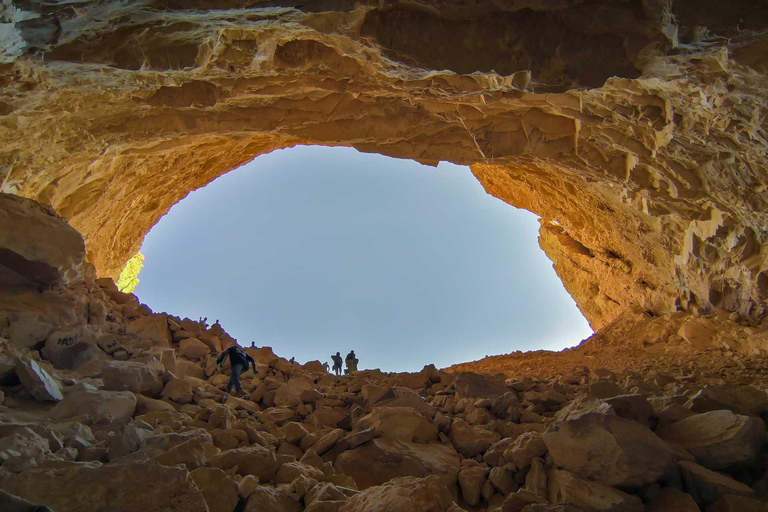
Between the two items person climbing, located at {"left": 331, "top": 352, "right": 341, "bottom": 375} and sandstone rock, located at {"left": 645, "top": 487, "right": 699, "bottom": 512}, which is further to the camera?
person climbing, located at {"left": 331, "top": 352, "right": 341, "bottom": 375}

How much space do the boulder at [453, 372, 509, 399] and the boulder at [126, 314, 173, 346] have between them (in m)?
3.85

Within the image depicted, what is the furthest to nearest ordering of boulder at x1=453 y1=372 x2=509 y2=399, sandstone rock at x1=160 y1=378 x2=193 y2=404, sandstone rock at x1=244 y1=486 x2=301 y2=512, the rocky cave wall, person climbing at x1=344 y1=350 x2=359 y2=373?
1. person climbing at x1=344 y1=350 x2=359 y2=373
2. boulder at x1=453 y1=372 x2=509 y2=399
3. sandstone rock at x1=160 y1=378 x2=193 y2=404
4. the rocky cave wall
5. sandstone rock at x1=244 y1=486 x2=301 y2=512

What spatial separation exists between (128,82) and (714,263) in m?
8.22

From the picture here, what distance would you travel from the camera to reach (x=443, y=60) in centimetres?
425

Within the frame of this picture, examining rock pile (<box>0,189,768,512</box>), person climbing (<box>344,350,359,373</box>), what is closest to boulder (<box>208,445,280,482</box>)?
rock pile (<box>0,189,768,512</box>)

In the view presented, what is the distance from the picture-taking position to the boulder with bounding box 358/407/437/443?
3.72 m

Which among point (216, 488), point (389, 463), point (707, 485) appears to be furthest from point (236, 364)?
point (707, 485)

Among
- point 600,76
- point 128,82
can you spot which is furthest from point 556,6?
point 128,82

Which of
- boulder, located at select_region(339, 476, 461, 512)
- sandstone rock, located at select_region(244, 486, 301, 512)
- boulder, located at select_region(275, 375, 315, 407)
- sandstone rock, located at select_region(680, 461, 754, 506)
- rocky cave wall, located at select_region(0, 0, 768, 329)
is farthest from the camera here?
boulder, located at select_region(275, 375, 315, 407)

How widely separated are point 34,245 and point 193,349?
2.25 m

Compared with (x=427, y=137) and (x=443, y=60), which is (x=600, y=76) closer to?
(x=443, y=60)

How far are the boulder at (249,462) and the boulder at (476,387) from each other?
2503 mm

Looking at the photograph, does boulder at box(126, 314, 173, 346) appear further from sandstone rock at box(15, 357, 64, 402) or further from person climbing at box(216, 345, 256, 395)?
sandstone rock at box(15, 357, 64, 402)

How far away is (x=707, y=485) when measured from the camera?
2607 mm
